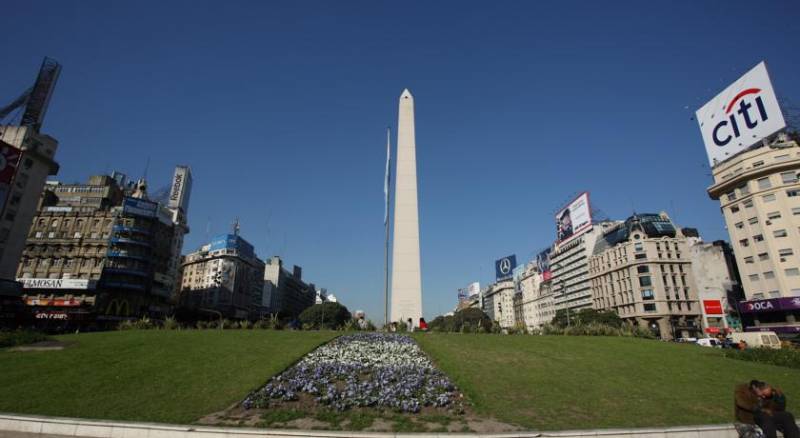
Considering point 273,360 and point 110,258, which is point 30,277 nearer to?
point 110,258

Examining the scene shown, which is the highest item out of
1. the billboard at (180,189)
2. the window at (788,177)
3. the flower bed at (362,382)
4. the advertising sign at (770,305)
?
the billboard at (180,189)

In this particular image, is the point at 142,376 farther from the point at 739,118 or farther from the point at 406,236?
the point at 739,118

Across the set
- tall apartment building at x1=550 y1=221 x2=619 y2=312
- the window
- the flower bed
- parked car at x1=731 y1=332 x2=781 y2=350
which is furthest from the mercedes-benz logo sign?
the flower bed

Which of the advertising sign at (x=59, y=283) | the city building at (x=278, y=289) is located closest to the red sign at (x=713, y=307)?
the advertising sign at (x=59, y=283)

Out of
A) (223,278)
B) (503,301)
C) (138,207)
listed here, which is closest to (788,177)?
(138,207)

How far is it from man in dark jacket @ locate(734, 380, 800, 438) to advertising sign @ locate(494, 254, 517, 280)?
576 feet

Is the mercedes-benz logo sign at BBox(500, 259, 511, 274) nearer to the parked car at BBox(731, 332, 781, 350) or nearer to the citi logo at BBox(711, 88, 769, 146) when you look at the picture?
the citi logo at BBox(711, 88, 769, 146)

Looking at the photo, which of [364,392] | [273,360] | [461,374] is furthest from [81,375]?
[461,374]

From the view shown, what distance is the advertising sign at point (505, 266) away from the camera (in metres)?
179

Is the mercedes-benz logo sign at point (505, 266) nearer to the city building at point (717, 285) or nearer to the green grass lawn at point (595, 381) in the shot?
the city building at point (717, 285)

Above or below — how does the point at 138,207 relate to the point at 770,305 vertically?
above

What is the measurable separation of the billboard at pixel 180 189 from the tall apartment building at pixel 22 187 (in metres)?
47.6

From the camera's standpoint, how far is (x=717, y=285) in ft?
258

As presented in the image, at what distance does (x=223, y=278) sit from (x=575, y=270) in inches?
4274
